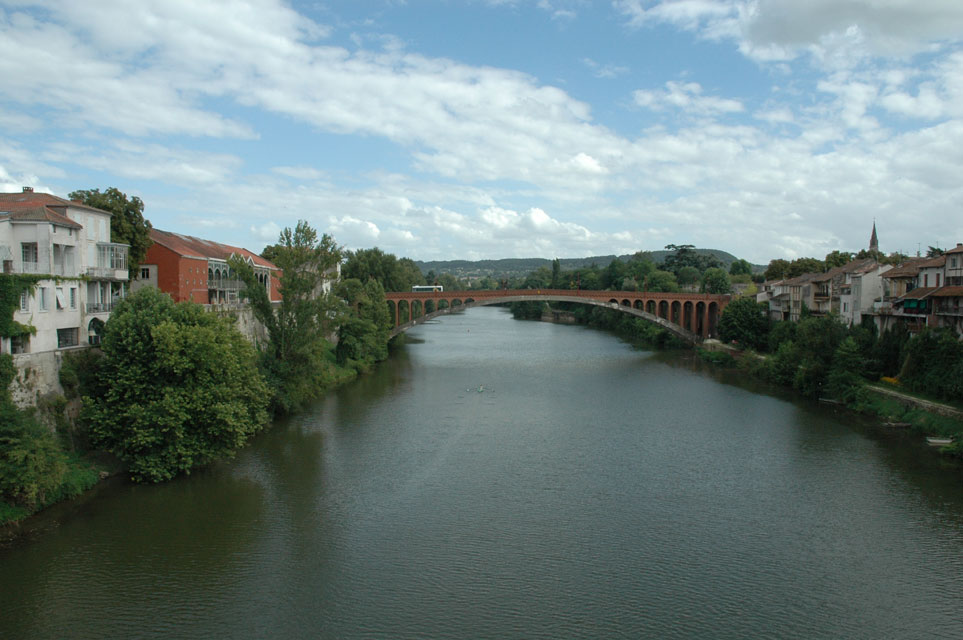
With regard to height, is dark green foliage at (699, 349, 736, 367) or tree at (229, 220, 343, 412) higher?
tree at (229, 220, 343, 412)

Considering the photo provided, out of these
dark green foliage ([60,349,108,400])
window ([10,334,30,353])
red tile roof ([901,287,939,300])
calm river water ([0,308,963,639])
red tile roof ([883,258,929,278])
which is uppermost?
red tile roof ([883,258,929,278])

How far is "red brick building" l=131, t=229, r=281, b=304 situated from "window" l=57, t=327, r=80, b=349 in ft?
19.7

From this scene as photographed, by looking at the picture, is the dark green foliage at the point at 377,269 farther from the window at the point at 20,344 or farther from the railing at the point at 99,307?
Result: the window at the point at 20,344

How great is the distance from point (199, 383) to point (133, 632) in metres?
7.85

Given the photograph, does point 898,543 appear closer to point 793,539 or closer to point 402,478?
point 793,539

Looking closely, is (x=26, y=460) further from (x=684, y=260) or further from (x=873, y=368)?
(x=684, y=260)

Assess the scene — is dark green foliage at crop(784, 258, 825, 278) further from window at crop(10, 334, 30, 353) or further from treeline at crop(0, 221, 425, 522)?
window at crop(10, 334, 30, 353)

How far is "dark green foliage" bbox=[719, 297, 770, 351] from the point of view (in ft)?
146

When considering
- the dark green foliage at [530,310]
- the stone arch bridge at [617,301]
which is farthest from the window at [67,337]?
the dark green foliage at [530,310]

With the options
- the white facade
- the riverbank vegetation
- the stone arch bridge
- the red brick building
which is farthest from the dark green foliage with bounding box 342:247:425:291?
the white facade

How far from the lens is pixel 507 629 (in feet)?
38.8

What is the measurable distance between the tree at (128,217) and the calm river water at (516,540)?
30.9ft

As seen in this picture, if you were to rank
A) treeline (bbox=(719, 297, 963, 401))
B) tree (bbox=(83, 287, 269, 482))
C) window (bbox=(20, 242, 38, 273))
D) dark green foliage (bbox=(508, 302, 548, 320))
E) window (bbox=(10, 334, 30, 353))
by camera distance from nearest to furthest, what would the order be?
tree (bbox=(83, 287, 269, 482))
window (bbox=(10, 334, 30, 353))
window (bbox=(20, 242, 38, 273))
treeline (bbox=(719, 297, 963, 401))
dark green foliage (bbox=(508, 302, 548, 320))

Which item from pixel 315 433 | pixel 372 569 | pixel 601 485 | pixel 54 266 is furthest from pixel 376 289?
pixel 372 569
